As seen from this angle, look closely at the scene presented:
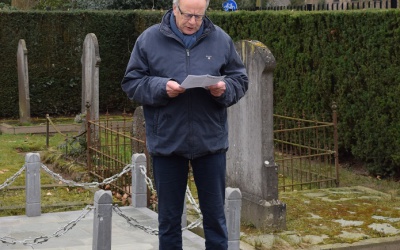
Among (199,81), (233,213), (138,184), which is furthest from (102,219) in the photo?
(138,184)

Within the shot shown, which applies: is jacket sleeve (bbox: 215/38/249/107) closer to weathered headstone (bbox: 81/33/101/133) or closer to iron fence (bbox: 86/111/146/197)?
iron fence (bbox: 86/111/146/197)

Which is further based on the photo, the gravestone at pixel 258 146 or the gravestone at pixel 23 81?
the gravestone at pixel 23 81

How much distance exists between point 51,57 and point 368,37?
10.6 metres

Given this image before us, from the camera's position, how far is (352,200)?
10.4 metres

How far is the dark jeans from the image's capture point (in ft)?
19.0

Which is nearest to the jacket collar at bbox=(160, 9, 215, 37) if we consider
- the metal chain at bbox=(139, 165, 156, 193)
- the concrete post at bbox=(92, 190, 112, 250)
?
the concrete post at bbox=(92, 190, 112, 250)

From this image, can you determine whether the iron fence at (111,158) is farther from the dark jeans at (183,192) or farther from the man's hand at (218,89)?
the man's hand at (218,89)

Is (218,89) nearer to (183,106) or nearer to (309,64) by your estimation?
(183,106)

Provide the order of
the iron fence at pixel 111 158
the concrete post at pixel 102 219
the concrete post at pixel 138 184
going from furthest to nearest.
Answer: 1. the iron fence at pixel 111 158
2. the concrete post at pixel 138 184
3. the concrete post at pixel 102 219

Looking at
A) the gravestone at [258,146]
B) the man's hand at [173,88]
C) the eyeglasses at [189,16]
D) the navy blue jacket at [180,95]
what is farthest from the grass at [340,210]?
the eyeglasses at [189,16]

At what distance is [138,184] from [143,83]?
13.8 feet

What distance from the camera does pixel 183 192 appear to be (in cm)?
590

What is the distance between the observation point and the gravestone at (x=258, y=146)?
29.0ft

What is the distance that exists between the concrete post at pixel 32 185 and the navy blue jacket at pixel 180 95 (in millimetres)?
3796
